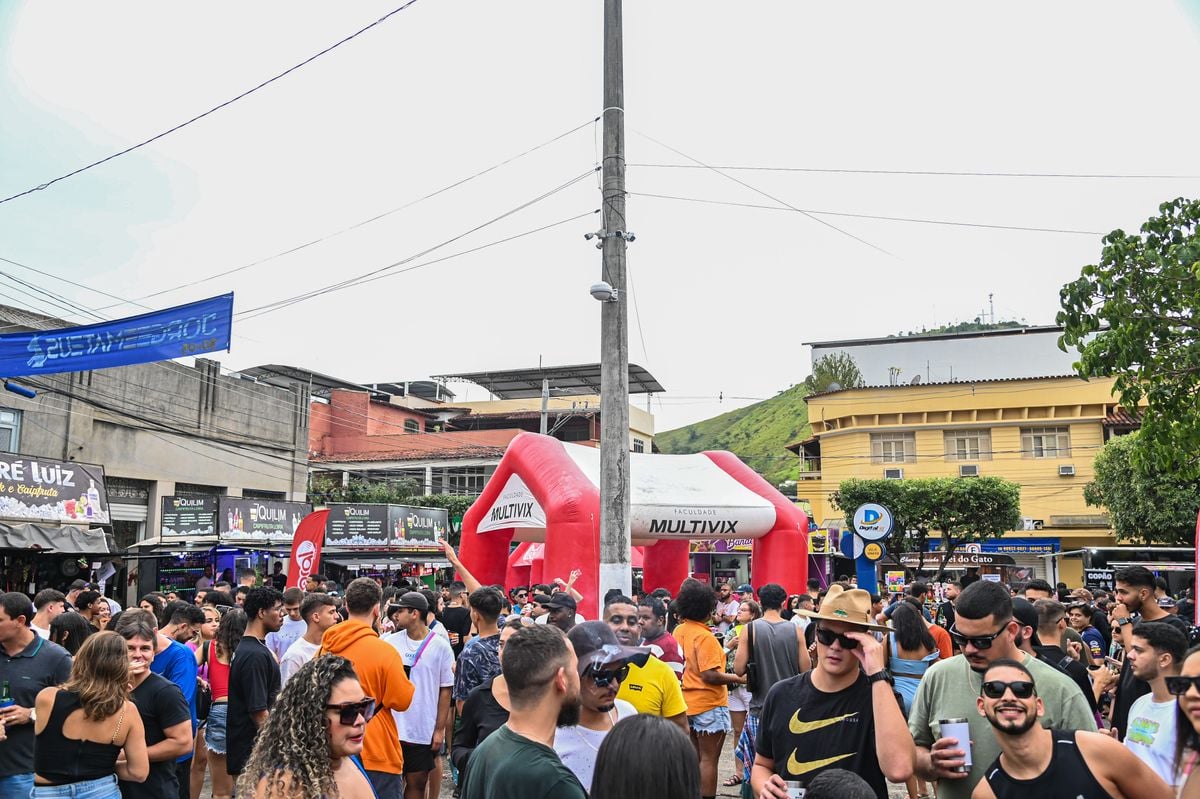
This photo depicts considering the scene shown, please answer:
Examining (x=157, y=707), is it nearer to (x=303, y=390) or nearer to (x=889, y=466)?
(x=303, y=390)

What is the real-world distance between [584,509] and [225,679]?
7.04 m

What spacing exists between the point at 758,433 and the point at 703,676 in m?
87.9

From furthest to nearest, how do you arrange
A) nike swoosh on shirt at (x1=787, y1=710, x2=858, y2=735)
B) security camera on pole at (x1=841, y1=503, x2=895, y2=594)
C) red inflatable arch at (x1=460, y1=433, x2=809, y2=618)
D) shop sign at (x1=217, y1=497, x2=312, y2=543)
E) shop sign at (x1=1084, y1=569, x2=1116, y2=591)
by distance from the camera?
shop sign at (x1=1084, y1=569, x2=1116, y2=591)
shop sign at (x1=217, y1=497, x2=312, y2=543)
red inflatable arch at (x1=460, y1=433, x2=809, y2=618)
security camera on pole at (x1=841, y1=503, x2=895, y2=594)
nike swoosh on shirt at (x1=787, y1=710, x2=858, y2=735)

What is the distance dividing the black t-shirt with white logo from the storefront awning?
12784mm

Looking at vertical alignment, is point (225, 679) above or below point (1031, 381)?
below

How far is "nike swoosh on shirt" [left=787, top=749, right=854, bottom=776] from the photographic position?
12.0 feet

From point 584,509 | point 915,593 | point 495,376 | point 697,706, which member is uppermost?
point 495,376

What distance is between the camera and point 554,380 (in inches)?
2093

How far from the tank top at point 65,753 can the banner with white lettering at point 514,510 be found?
1041 centimetres

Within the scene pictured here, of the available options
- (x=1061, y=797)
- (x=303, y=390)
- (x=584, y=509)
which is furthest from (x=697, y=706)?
(x=303, y=390)

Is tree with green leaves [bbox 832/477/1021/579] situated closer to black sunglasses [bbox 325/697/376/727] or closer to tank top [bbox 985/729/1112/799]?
tank top [bbox 985/729/1112/799]

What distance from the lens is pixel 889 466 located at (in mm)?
40000

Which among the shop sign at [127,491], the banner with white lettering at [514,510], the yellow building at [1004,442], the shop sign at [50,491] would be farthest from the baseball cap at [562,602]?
the yellow building at [1004,442]

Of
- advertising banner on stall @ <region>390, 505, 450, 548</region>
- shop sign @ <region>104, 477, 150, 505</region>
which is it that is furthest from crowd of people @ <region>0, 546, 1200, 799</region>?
shop sign @ <region>104, 477, 150, 505</region>
